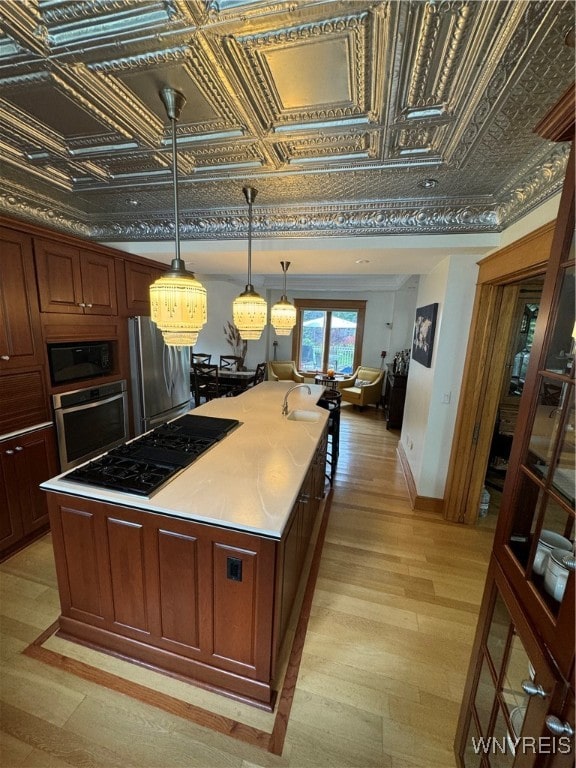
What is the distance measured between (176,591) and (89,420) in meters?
1.85

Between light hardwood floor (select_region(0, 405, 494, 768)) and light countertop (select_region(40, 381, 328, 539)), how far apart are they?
96cm

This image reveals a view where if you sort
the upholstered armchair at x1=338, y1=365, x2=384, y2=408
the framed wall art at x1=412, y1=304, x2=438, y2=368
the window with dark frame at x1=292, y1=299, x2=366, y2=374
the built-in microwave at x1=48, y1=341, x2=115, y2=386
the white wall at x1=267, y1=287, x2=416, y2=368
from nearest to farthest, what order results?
the built-in microwave at x1=48, y1=341, x2=115, y2=386 < the framed wall art at x1=412, y1=304, x2=438, y2=368 < the upholstered armchair at x1=338, y1=365, x2=384, y2=408 < the white wall at x1=267, y1=287, x2=416, y2=368 < the window with dark frame at x1=292, y1=299, x2=366, y2=374

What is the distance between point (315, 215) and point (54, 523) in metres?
2.70

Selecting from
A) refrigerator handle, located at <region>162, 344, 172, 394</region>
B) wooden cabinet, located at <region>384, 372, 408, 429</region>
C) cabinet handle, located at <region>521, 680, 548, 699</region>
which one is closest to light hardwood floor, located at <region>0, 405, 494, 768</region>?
cabinet handle, located at <region>521, 680, 548, 699</region>

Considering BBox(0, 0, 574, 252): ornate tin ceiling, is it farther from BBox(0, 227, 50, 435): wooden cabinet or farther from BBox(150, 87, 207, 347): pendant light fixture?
BBox(0, 227, 50, 435): wooden cabinet

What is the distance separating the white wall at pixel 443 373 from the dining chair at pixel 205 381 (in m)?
3.32

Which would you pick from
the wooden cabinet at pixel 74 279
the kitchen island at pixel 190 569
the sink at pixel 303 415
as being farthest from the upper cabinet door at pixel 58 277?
the sink at pixel 303 415

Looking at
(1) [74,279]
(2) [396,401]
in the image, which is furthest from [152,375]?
(2) [396,401]

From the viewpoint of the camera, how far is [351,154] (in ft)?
5.55

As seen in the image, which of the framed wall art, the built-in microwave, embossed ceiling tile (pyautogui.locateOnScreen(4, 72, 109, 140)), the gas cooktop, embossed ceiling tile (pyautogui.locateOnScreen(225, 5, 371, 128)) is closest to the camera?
embossed ceiling tile (pyautogui.locateOnScreen(225, 5, 371, 128))

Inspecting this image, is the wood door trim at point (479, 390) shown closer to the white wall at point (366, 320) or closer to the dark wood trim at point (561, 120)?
the dark wood trim at point (561, 120)

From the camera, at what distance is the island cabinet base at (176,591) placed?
1350 mm

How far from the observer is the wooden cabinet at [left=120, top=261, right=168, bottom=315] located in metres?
3.02

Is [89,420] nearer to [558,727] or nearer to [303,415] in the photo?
[303,415]
